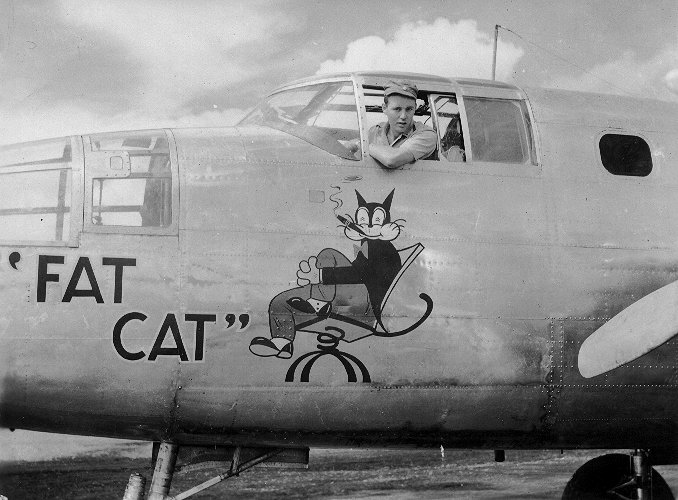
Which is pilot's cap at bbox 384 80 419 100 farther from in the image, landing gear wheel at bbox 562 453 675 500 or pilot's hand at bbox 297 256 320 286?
landing gear wheel at bbox 562 453 675 500

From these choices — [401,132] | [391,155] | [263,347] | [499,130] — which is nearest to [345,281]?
[263,347]

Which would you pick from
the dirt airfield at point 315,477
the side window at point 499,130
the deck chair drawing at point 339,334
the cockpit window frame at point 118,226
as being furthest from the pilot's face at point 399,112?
the dirt airfield at point 315,477

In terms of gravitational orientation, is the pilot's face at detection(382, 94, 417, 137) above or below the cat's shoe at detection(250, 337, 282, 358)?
above

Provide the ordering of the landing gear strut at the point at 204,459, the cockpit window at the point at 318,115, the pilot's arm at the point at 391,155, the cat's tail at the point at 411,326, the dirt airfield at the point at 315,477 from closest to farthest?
the cat's tail at the point at 411,326 → the landing gear strut at the point at 204,459 → the pilot's arm at the point at 391,155 → the cockpit window at the point at 318,115 → the dirt airfield at the point at 315,477

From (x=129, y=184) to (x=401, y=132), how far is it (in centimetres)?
220

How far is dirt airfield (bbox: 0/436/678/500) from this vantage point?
12742 mm

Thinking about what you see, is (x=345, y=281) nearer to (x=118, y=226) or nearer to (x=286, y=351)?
(x=286, y=351)

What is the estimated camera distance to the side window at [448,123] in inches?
267

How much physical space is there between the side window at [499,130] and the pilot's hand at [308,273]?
1.65 m

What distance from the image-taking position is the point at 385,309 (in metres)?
6.01

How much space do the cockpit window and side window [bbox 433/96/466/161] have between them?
746 mm

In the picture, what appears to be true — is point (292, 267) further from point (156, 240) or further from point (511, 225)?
point (511, 225)

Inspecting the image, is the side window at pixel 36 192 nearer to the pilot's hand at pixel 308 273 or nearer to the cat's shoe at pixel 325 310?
the pilot's hand at pixel 308 273

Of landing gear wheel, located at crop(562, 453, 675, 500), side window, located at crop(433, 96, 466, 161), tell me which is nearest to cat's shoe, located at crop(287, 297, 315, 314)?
side window, located at crop(433, 96, 466, 161)
